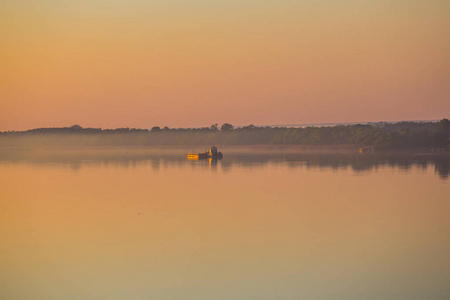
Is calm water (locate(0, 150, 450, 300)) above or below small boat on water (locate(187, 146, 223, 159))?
below

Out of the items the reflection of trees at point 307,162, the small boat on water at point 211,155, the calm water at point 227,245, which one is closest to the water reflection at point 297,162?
the reflection of trees at point 307,162

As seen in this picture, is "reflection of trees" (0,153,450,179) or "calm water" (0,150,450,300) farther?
"reflection of trees" (0,153,450,179)

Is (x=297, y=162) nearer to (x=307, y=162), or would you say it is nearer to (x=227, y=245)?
(x=307, y=162)

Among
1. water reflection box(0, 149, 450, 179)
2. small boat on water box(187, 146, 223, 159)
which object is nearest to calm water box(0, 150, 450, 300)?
water reflection box(0, 149, 450, 179)

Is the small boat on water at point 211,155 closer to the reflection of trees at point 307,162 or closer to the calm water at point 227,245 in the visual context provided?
the reflection of trees at point 307,162

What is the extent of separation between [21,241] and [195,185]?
24848 mm

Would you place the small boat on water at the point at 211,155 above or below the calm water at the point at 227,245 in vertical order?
above

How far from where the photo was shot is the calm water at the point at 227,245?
17406 mm

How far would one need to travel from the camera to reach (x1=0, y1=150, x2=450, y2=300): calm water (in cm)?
1741

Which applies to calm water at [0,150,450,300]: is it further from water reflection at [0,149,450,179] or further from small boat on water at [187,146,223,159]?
small boat on water at [187,146,223,159]

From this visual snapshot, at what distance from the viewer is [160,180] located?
5419cm

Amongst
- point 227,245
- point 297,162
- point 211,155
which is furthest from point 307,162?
point 227,245

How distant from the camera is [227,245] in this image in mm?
22484

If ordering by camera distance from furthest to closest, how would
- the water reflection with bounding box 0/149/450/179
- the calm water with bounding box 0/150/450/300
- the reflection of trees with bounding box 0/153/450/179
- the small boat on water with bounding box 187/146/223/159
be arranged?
the small boat on water with bounding box 187/146/223/159, the water reflection with bounding box 0/149/450/179, the reflection of trees with bounding box 0/153/450/179, the calm water with bounding box 0/150/450/300
